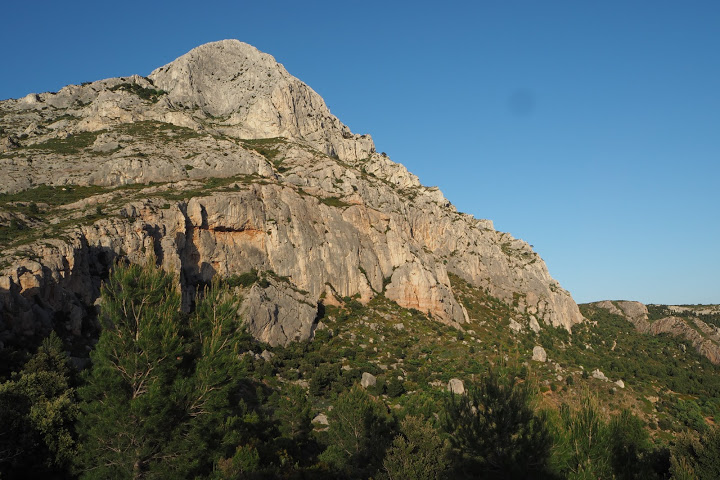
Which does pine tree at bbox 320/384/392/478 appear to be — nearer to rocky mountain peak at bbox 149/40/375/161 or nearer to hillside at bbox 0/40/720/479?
hillside at bbox 0/40/720/479

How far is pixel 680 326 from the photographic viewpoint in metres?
122

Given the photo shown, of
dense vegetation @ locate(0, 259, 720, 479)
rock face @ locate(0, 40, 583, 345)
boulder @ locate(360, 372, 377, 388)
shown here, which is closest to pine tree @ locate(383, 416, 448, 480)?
dense vegetation @ locate(0, 259, 720, 479)

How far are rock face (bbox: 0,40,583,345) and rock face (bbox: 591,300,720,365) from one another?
28573 millimetres

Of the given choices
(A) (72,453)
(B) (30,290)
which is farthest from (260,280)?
(A) (72,453)

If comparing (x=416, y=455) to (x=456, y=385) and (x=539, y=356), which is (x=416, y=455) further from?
(x=539, y=356)

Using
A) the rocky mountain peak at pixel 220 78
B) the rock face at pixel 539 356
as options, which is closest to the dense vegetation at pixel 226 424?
the rock face at pixel 539 356

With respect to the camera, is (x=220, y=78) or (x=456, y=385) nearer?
(x=456, y=385)

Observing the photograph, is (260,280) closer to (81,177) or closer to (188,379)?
(81,177)

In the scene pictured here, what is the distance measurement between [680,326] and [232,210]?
129 m

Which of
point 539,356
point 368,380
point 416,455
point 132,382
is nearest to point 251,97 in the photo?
point 368,380

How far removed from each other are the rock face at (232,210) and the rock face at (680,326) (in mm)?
28573

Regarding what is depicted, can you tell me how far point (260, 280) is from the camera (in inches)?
2427

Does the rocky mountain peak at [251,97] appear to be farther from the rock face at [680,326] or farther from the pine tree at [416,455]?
the rock face at [680,326]

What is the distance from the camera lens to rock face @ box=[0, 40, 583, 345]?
159 feet
